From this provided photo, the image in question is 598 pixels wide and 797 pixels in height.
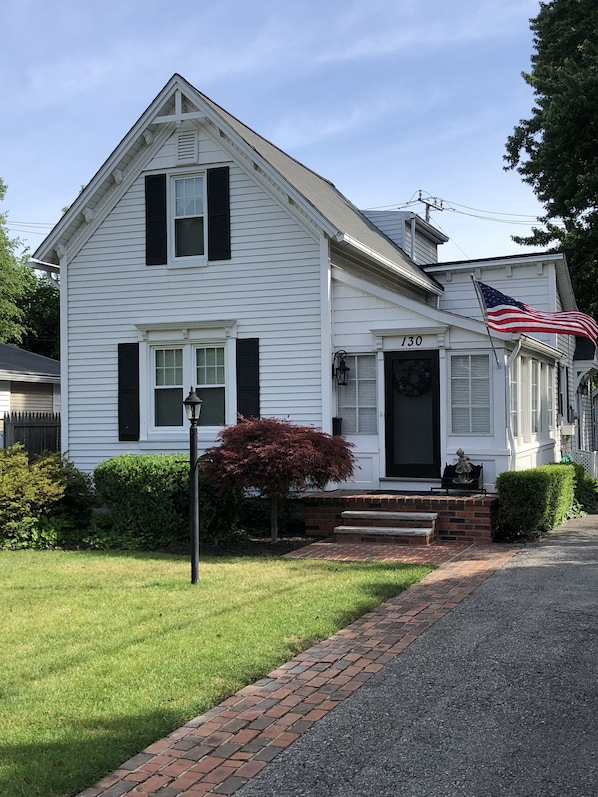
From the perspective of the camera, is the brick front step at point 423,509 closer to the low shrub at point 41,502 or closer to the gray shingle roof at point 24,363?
the low shrub at point 41,502

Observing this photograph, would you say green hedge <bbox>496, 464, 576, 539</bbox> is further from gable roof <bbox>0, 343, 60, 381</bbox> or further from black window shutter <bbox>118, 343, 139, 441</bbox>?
gable roof <bbox>0, 343, 60, 381</bbox>

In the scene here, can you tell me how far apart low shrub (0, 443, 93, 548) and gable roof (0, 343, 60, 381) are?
8018 millimetres

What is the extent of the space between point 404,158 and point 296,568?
12.6 meters

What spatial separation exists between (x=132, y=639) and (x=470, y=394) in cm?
739

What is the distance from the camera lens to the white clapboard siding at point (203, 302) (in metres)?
12.9

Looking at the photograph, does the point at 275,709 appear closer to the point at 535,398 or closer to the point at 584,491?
the point at 535,398

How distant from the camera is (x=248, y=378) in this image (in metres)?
13.2

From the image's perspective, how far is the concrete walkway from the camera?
3877 millimetres

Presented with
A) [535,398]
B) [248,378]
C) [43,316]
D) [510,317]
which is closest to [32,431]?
[248,378]

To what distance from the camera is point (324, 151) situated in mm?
17391

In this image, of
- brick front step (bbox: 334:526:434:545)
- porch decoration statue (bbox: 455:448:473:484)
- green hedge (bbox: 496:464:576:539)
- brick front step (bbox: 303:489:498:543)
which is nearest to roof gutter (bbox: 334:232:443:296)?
porch decoration statue (bbox: 455:448:473:484)

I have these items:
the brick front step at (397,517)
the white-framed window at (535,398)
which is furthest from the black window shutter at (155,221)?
the white-framed window at (535,398)

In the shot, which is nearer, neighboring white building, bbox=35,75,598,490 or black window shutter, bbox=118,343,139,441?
neighboring white building, bbox=35,75,598,490

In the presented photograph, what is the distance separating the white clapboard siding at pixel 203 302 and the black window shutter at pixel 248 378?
0.10 metres
